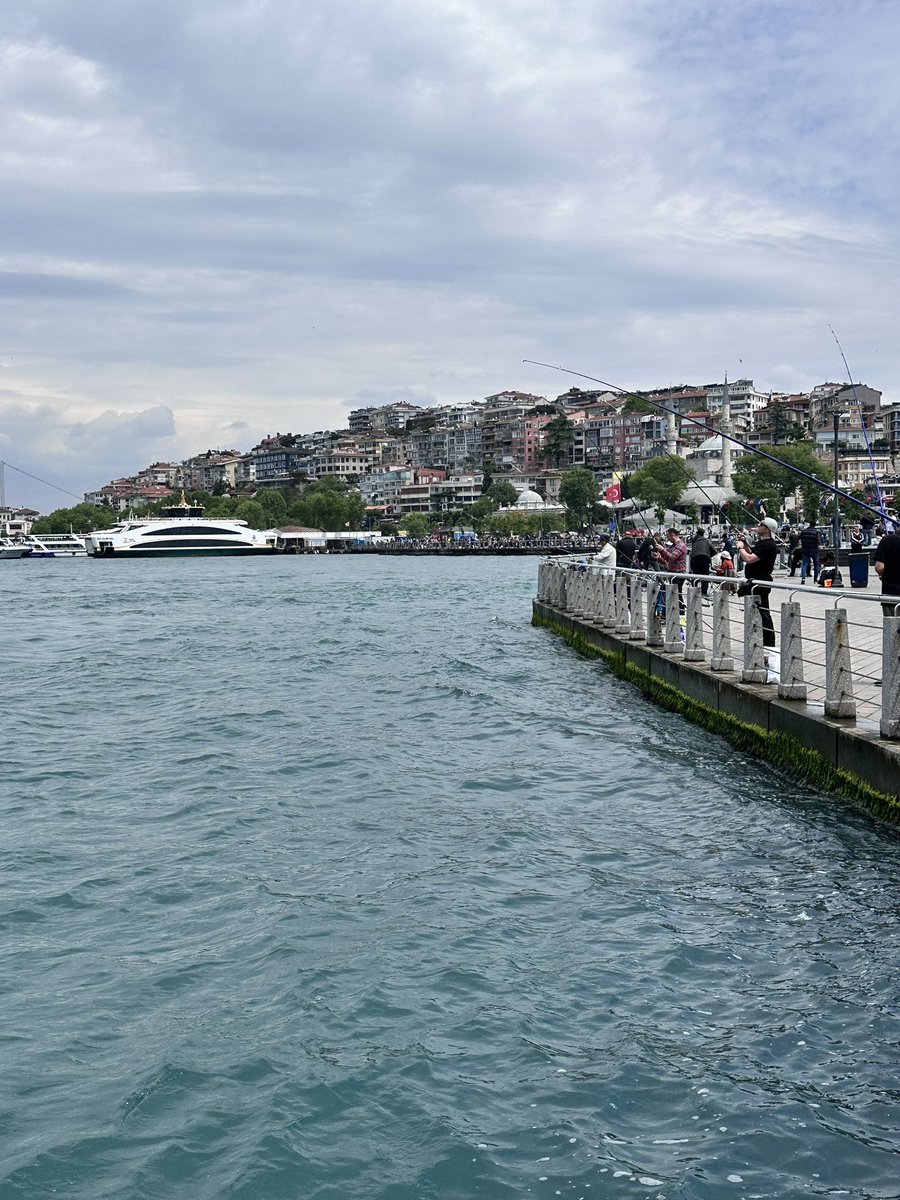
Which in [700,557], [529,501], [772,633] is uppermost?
[529,501]

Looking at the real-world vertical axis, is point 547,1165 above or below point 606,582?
below

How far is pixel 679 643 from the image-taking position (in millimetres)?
14906

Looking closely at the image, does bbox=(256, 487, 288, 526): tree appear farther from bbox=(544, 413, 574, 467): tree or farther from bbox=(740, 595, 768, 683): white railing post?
bbox=(740, 595, 768, 683): white railing post

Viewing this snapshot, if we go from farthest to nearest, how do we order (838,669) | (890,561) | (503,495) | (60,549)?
(503,495) < (60,549) < (890,561) < (838,669)

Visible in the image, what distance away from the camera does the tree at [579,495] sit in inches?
5950

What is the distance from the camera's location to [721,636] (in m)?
12.2

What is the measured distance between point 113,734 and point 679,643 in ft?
21.3

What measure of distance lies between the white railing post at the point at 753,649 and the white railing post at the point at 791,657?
2.99 feet

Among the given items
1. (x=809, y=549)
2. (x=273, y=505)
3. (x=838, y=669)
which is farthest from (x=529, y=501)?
(x=838, y=669)

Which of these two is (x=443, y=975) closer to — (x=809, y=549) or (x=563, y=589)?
(x=563, y=589)

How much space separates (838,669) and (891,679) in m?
0.97

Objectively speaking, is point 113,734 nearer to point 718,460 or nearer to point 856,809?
point 856,809

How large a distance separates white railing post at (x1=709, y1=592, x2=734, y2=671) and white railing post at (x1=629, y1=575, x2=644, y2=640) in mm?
4606

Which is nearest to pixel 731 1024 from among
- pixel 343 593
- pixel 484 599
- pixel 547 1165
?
pixel 547 1165
